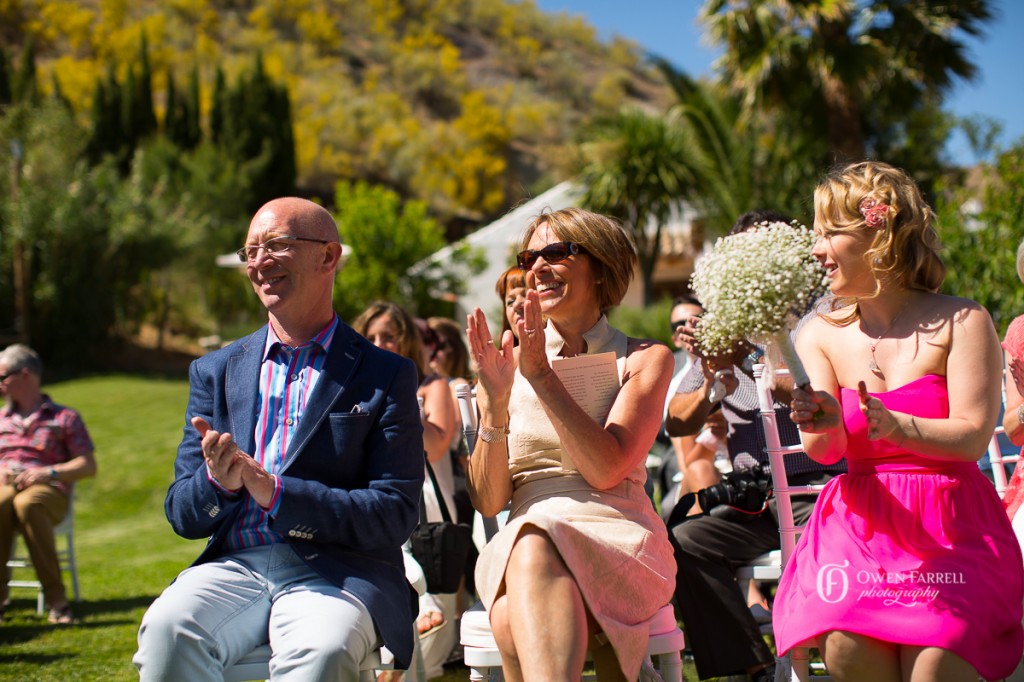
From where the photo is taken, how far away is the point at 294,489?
2635 mm

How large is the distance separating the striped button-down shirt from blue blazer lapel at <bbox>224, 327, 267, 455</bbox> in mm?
24

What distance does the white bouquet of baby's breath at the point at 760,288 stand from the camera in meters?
2.08

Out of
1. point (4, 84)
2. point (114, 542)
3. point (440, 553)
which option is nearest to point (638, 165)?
point (114, 542)

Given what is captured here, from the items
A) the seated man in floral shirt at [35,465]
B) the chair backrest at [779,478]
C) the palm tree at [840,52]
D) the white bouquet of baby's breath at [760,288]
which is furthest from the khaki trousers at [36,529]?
the palm tree at [840,52]

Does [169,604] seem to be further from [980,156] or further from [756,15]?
[980,156]

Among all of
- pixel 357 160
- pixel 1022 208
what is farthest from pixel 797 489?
pixel 357 160

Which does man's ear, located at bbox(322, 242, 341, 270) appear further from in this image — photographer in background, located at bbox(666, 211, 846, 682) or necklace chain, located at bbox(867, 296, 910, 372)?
necklace chain, located at bbox(867, 296, 910, 372)

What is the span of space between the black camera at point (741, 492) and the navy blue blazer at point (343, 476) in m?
1.36

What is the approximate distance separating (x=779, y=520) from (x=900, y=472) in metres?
0.80

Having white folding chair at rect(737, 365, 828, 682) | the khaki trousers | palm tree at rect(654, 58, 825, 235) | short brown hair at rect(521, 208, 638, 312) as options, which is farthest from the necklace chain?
palm tree at rect(654, 58, 825, 235)

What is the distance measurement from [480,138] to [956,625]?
171ft

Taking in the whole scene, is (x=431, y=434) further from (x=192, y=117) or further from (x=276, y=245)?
(x=192, y=117)

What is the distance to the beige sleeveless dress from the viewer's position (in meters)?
2.62

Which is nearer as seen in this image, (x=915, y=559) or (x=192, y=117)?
(x=915, y=559)
